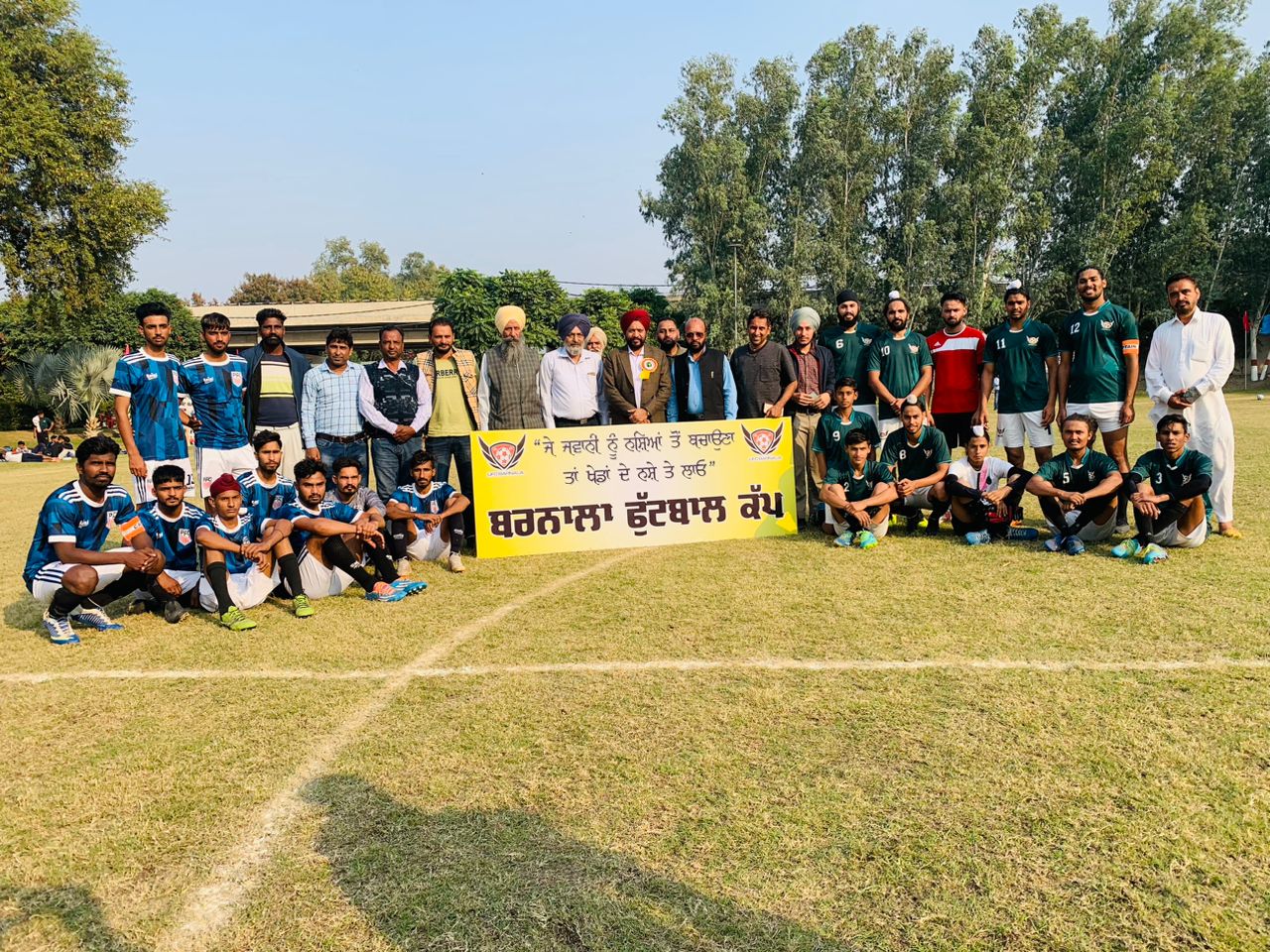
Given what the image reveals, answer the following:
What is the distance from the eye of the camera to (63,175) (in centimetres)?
2070

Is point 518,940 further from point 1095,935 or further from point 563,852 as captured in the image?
point 1095,935

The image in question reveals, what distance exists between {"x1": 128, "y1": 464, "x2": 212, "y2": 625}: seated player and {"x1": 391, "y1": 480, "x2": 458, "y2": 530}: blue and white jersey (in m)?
1.43

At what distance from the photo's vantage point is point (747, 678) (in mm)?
3629

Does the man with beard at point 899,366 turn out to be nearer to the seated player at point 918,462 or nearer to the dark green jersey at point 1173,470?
the seated player at point 918,462

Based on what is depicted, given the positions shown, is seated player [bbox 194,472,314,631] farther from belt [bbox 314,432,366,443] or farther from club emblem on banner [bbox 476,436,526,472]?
club emblem on banner [bbox 476,436,526,472]

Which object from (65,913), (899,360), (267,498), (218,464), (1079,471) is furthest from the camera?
(899,360)

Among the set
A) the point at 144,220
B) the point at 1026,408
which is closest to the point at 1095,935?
the point at 1026,408

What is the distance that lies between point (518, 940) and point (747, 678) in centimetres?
187

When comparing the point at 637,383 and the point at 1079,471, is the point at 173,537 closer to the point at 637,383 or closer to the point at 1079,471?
the point at 637,383

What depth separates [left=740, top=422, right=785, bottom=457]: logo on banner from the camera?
275 inches

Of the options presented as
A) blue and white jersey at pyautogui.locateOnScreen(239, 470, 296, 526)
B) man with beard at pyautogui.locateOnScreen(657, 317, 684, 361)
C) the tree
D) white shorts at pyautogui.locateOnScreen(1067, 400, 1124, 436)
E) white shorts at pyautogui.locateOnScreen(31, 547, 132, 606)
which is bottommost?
white shorts at pyautogui.locateOnScreen(31, 547, 132, 606)

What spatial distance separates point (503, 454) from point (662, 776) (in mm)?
4210

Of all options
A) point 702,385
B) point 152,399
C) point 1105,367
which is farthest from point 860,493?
point 152,399

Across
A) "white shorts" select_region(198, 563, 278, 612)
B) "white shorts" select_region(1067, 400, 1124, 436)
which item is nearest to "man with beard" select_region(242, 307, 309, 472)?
"white shorts" select_region(198, 563, 278, 612)
